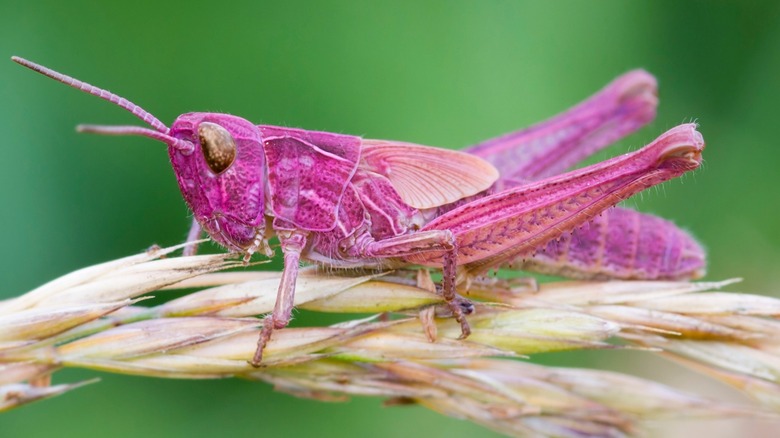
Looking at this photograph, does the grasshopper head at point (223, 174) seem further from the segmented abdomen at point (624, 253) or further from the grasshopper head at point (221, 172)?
the segmented abdomen at point (624, 253)

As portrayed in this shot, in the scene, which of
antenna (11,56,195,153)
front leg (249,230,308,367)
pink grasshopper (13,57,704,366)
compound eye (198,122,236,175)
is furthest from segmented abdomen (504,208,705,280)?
antenna (11,56,195,153)

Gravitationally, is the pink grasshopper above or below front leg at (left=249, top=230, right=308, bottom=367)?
above

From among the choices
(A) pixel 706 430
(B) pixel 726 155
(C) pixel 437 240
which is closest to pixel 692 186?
(B) pixel 726 155

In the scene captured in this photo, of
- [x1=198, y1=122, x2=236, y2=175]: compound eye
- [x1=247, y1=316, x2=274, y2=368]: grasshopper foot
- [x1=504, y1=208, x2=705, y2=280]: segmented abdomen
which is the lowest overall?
[x1=247, y1=316, x2=274, y2=368]: grasshopper foot

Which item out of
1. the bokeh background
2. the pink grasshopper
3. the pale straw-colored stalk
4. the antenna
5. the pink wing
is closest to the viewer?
the antenna

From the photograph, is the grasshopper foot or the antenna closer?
the antenna

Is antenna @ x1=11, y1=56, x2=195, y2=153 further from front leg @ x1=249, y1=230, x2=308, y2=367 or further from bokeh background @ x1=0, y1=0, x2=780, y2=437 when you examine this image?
bokeh background @ x1=0, y1=0, x2=780, y2=437

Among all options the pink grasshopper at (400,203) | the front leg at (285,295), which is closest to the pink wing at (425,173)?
the pink grasshopper at (400,203)

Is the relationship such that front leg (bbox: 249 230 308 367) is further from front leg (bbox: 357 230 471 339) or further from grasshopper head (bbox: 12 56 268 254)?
front leg (bbox: 357 230 471 339)

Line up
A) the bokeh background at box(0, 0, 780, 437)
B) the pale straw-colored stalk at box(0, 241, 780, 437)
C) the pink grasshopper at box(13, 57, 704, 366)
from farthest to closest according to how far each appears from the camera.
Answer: the bokeh background at box(0, 0, 780, 437) → the pink grasshopper at box(13, 57, 704, 366) → the pale straw-colored stalk at box(0, 241, 780, 437)

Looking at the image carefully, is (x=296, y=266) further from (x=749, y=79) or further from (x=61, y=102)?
(x=749, y=79)
